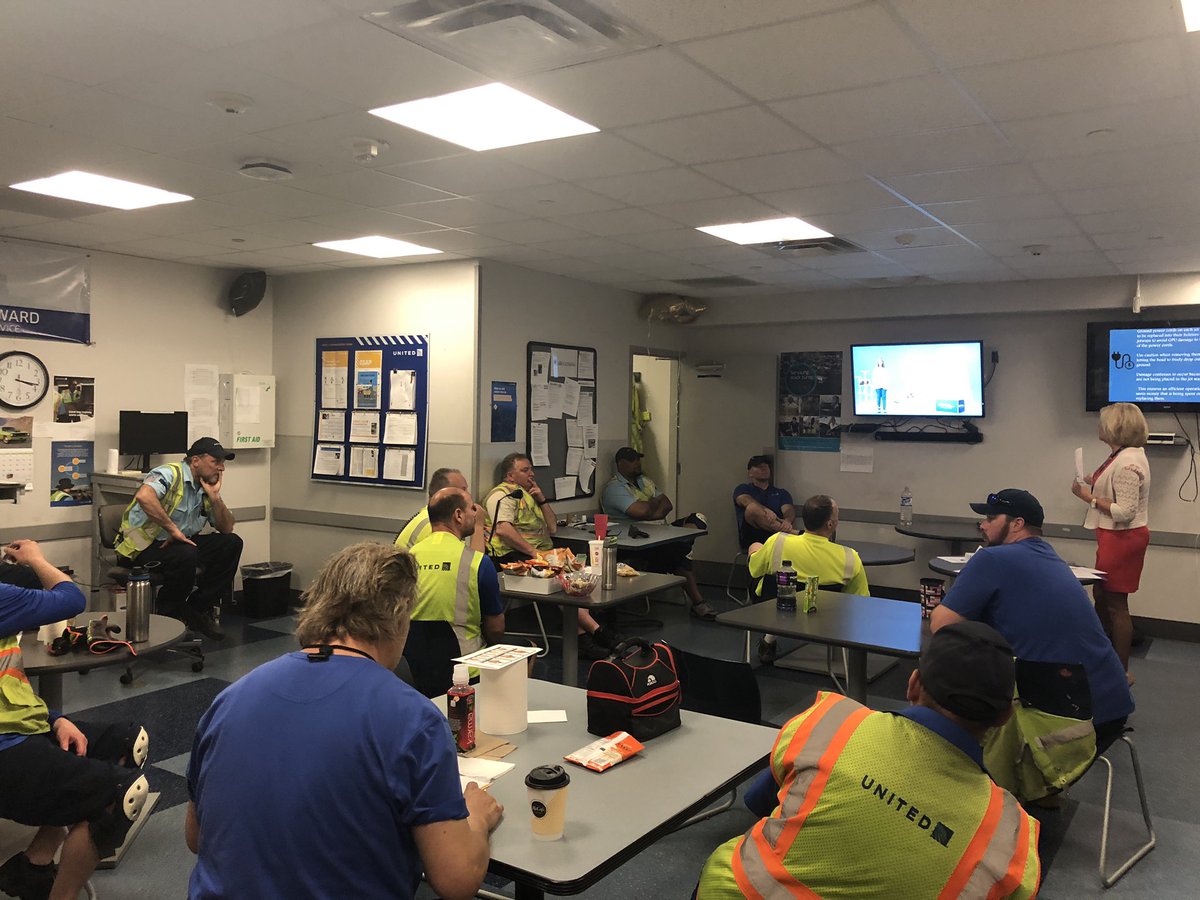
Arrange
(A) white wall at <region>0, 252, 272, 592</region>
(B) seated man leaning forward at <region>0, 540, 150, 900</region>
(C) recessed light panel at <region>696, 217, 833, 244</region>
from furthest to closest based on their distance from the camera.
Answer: (A) white wall at <region>0, 252, 272, 592</region>
(C) recessed light panel at <region>696, 217, 833, 244</region>
(B) seated man leaning forward at <region>0, 540, 150, 900</region>

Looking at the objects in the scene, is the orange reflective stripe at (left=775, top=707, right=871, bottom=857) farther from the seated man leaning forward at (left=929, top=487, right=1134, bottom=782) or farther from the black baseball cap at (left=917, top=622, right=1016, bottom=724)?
the seated man leaning forward at (left=929, top=487, right=1134, bottom=782)

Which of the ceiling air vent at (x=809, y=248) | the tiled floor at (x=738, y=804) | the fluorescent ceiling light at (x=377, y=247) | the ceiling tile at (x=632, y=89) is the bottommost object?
the tiled floor at (x=738, y=804)

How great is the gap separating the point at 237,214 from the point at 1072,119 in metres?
4.17

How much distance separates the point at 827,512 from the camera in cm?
478

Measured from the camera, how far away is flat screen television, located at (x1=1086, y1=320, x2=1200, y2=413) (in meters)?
6.75

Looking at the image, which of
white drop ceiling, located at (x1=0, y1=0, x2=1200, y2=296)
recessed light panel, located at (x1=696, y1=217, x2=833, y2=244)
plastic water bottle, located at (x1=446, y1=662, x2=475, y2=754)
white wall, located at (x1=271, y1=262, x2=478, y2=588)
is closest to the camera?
plastic water bottle, located at (x1=446, y1=662, x2=475, y2=754)

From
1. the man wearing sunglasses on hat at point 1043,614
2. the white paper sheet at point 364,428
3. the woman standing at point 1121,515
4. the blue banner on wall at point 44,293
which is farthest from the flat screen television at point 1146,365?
the blue banner on wall at point 44,293

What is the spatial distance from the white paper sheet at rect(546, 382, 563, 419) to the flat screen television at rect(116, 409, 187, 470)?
8.87 feet

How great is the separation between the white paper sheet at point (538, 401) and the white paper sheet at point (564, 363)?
0.17 metres

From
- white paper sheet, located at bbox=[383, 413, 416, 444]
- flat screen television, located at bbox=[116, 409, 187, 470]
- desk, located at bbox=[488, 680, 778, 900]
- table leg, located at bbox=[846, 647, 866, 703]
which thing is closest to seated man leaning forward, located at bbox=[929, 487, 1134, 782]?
Result: table leg, located at bbox=[846, 647, 866, 703]

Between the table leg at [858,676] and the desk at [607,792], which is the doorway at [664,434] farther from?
the desk at [607,792]

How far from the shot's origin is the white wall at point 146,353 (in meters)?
6.16

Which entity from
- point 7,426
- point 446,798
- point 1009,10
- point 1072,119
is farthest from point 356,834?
point 7,426

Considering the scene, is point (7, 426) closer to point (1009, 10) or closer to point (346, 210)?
point (346, 210)
